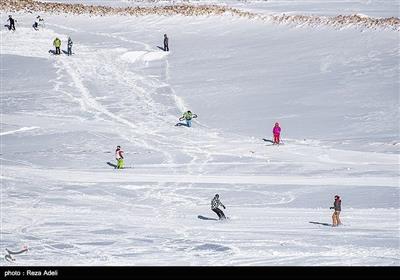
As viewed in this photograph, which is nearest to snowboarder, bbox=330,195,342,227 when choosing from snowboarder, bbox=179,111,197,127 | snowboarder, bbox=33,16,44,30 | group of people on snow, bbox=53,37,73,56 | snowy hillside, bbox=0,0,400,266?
snowy hillside, bbox=0,0,400,266

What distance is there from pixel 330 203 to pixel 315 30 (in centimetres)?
2674

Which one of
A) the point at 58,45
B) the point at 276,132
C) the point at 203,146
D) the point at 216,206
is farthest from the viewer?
the point at 58,45

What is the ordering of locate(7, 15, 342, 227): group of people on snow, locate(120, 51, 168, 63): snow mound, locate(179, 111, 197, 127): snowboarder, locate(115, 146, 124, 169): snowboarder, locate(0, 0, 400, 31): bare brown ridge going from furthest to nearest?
locate(0, 0, 400, 31): bare brown ridge, locate(120, 51, 168, 63): snow mound, locate(179, 111, 197, 127): snowboarder, locate(115, 146, 124, 169): snowboarder, locate(7, 15, 342, 227): group of people on snow

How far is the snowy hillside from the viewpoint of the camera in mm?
17266

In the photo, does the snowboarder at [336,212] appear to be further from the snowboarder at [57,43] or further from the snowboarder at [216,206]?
the snowboarder at [57,43]

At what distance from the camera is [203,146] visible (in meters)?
27.2

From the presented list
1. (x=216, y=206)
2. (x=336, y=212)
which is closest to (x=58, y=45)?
(x=216, y=206)

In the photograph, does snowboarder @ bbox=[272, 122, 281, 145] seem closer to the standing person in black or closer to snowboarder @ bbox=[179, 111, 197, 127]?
snowboarder @ bbox=[179, 111, 197, 127]

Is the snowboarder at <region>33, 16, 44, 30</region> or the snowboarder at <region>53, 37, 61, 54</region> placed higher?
the snowboarder at <region>33, 16, 44, 30</region>

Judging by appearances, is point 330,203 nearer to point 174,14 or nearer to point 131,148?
point 131,148

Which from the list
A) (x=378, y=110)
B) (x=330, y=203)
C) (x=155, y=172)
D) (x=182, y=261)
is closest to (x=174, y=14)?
(x=378, y=110)

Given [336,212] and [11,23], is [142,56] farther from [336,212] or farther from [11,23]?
[336,212]

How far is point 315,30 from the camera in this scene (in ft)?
149

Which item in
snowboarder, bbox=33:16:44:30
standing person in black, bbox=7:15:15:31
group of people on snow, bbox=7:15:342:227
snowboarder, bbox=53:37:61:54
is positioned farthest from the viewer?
snowboarder, bbox=33:16:44:30
